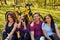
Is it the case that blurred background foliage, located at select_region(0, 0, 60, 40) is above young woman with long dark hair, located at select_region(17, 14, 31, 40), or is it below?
above

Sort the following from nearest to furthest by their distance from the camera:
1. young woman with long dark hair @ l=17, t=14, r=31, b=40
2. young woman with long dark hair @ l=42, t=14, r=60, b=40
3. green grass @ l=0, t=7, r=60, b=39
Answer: young woman with long dark hair @ l=42, t=14, r=60, b=40 < young woman with long dark hair @ l=17, t=14, r=31, b=40 < green grass @ l=0, t=7, r=60, b=39

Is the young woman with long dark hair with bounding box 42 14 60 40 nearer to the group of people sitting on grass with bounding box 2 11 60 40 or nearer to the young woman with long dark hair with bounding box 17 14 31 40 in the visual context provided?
the group of people sitting on grass with bounding box 2 11 60 40

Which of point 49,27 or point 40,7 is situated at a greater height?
point 40,7

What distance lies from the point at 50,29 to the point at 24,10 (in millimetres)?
691

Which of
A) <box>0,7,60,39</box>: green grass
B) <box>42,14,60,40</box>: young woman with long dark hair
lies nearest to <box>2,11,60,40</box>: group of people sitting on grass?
<box>42,14,60,40</box>: young woman with long dark hair

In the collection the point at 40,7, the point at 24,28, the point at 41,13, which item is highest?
the point at 40,7

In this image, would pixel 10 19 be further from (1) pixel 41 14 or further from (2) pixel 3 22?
(1) pixel 41 14

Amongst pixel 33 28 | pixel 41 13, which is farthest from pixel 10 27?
pixel 41 13

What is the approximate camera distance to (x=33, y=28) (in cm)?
→ 290

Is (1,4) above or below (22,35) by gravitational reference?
above

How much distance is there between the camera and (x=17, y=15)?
3.11 m

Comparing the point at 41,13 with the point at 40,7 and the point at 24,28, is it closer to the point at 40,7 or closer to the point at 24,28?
the point at 40,7

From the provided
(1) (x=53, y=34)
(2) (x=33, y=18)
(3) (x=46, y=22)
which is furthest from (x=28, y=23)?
(1) (x=53, y=34)

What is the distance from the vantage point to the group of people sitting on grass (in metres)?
2.82
